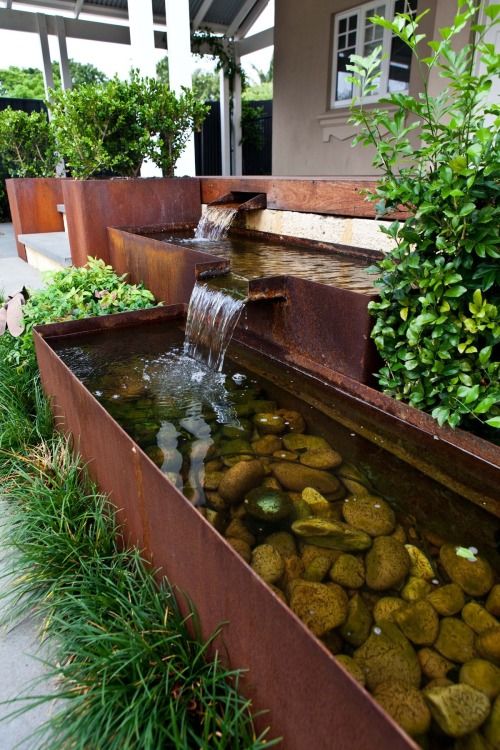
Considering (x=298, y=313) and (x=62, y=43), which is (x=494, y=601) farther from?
(x=62, y=43)

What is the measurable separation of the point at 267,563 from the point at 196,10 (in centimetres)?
1288

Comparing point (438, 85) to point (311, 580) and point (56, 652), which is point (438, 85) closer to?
point (311, 580)

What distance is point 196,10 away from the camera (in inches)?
452

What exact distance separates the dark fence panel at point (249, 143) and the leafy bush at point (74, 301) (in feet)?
32.3

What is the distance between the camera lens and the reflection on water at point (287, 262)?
2984 millimetres

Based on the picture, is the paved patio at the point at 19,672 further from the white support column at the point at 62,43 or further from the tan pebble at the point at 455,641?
the white support column at the point at 62,43

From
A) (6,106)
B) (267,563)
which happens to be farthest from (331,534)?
(6,106)

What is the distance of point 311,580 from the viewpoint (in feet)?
5.40

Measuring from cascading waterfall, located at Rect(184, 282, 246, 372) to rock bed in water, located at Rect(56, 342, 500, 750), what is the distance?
0.56 meters

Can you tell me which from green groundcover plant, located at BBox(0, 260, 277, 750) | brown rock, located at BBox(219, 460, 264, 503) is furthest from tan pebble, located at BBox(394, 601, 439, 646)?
brown rock, located at BBox(219, 460, 264, 503)

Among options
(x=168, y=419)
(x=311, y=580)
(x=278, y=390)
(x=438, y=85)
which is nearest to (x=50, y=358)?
(x=168, y=419)

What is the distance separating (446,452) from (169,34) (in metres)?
6.17

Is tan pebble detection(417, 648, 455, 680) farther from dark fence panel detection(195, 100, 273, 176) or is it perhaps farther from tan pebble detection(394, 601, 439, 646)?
dark fence panel detection(195, 100, 273, 176)

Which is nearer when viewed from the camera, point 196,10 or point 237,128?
point 196,10
